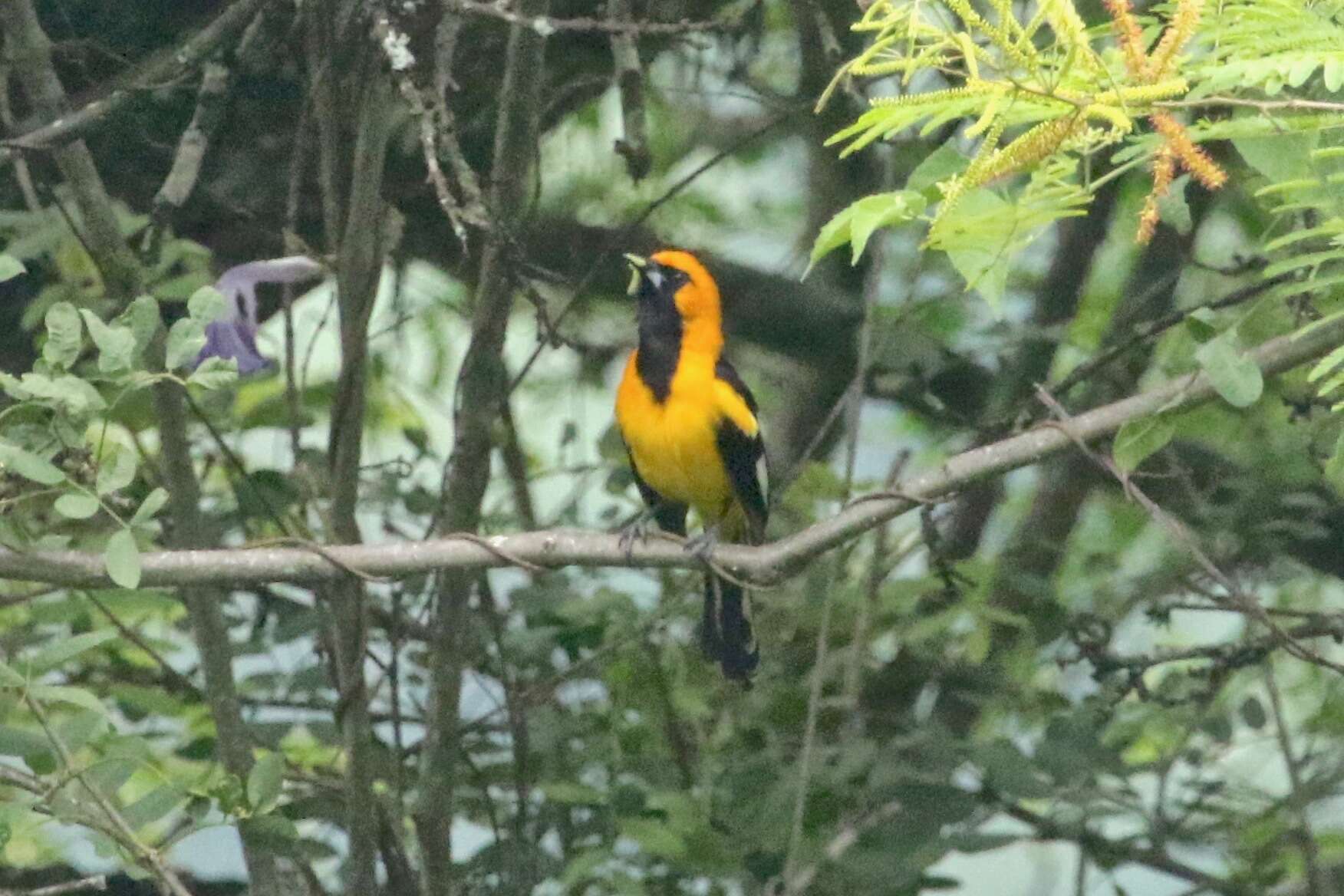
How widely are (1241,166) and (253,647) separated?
1.94m

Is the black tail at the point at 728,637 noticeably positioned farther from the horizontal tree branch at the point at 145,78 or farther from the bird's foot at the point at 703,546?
the horizontal tree branch at the point at 145,78

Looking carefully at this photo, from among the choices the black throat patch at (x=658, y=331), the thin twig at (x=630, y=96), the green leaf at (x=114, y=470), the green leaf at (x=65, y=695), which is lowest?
the green leaf at (x=65, y=695)

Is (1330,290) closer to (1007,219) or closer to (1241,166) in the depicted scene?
(1007,219)

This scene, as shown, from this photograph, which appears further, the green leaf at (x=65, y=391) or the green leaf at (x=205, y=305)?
the green leaf at (x=205, y=305)

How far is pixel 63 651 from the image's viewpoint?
2.01 metres

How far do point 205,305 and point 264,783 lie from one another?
2.29 feet

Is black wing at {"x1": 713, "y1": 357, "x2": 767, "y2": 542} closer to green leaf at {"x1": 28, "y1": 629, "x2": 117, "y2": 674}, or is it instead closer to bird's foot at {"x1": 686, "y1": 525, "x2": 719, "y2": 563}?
bird's foot at {"x1": 686, "y1": 525, "x2": 719, "y2": 563}

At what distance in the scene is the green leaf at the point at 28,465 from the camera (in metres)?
1.85

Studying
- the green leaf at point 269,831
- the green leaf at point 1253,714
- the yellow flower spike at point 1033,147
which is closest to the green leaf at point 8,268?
the green leaf at point 269,831

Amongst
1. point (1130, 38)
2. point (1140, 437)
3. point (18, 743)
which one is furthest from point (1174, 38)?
point (18, 743)

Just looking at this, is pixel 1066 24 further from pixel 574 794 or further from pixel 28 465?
pixel 574 794

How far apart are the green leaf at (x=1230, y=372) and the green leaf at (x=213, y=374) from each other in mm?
1058

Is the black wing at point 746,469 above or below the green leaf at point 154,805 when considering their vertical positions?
above

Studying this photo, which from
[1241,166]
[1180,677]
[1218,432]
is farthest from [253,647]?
[1218,432]
